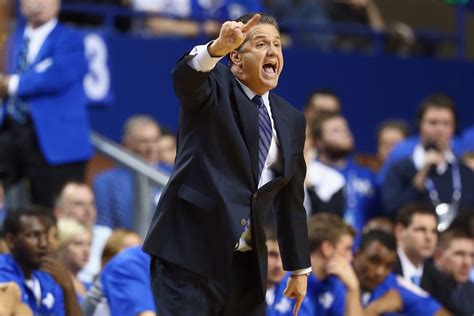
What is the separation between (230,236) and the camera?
218 inches

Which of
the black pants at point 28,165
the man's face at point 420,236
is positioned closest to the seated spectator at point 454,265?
the man's face at point 420,236

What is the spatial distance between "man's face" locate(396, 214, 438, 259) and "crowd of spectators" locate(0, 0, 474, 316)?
10 millimetres

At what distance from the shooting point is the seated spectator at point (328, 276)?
8.12 metres

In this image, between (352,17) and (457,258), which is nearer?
(457,258)

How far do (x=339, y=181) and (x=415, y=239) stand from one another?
3.55 feet

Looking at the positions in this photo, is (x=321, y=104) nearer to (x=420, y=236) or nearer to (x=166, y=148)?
(x=166, y=148)

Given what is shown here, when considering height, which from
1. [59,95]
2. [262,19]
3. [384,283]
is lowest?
[384,283]

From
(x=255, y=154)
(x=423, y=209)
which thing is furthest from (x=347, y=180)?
(x=255, y=154)

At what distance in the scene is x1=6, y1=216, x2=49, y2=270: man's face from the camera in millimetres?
7738

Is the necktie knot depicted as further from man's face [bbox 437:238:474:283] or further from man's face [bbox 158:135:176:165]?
man's face [bbox 158:135:176:165]

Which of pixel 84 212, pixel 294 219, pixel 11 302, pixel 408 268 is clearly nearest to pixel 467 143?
pixel 408 268

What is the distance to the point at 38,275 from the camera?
7.73 meters

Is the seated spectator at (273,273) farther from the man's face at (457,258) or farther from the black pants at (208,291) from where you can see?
the black pants at (208,291)

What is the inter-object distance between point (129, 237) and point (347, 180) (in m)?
2.66
